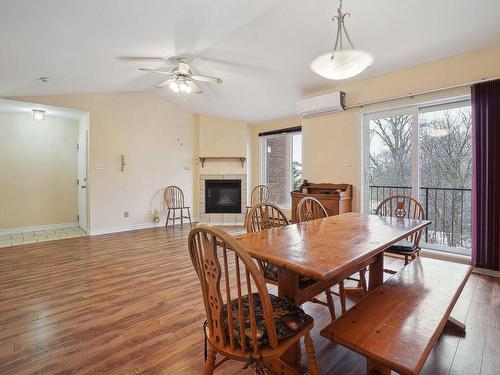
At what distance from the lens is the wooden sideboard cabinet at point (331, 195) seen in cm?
362

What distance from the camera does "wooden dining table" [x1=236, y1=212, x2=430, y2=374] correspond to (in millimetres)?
1117

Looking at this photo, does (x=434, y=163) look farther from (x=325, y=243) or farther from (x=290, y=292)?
(x=290, y=292)

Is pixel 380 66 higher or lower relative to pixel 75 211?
higher

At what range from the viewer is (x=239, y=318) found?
987 mm

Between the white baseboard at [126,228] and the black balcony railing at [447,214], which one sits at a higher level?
the black balcony railing at [447,214]

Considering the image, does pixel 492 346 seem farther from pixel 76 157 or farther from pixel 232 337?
pixel 76 157

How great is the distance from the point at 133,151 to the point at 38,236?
222 cm

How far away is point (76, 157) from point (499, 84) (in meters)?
6.91

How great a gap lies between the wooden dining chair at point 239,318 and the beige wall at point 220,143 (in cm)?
497

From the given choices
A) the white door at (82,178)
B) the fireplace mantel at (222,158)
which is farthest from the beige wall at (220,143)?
the white door at (82,178)

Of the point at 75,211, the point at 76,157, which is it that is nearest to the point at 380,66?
the point at 76,157

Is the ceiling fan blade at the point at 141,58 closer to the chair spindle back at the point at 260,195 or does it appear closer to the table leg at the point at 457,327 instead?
the chair spindle back at the point at 260,195

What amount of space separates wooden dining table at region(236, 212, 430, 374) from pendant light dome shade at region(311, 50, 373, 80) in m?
1.14

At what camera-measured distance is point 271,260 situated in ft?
3.86
